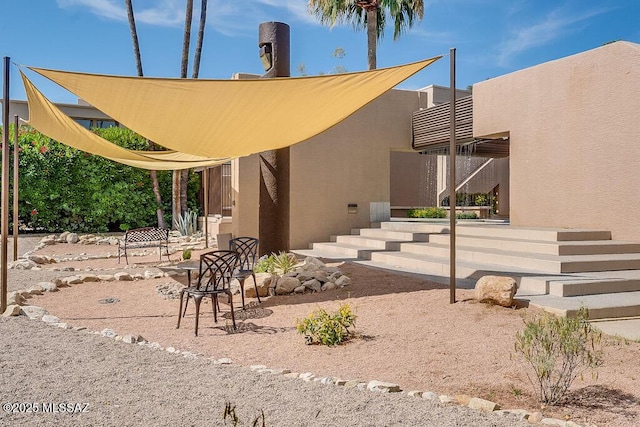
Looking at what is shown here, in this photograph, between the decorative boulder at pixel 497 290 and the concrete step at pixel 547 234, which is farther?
the concrete step at pixel 547 234

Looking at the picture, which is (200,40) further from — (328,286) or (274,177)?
(328,286)

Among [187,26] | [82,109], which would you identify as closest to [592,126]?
[187,26]

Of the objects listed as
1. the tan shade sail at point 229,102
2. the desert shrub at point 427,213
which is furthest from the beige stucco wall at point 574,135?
the desert shrub at point 427,213

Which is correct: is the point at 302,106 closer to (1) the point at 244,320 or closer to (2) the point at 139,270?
(1) the point at 244,320

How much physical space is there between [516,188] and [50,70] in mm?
6604

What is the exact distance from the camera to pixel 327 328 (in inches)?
137

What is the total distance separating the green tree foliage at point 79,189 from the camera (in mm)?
11266

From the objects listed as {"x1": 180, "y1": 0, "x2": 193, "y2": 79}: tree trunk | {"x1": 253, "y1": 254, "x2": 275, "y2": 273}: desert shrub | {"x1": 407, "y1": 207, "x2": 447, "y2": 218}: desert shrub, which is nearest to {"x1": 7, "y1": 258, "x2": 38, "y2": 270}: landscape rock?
{"x1": 253, "y1": 254, "x2": 275, "y2": 273}: desert shrub

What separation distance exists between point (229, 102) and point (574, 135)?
16.6 ft

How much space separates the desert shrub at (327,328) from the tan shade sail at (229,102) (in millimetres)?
2003

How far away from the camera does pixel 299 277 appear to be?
5.40 meters

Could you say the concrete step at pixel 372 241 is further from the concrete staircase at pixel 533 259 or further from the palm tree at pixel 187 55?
the palm tree at pixel 187 55

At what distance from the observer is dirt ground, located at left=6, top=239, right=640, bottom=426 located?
262 centimetres

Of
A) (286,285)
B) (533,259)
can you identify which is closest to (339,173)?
(286,285)
